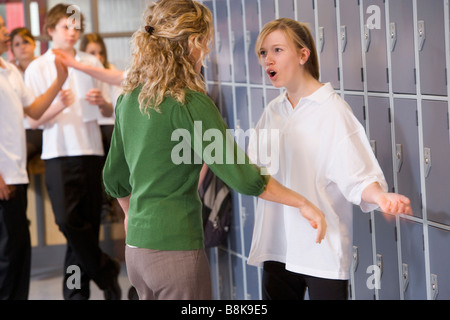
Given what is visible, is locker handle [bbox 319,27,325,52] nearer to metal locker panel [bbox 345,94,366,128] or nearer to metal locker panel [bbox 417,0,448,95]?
metal locker panel [bbox 345,94,366,128]

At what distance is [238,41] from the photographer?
303cm

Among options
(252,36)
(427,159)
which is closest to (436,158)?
(427,159)

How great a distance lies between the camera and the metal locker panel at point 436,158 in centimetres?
199

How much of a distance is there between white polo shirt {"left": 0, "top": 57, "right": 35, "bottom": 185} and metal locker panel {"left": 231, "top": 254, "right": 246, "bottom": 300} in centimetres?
99

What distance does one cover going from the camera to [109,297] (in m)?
3.77

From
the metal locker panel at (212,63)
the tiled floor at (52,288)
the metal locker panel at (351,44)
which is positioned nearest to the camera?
the metal locker panel at (351,44)

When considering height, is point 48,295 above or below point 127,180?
below

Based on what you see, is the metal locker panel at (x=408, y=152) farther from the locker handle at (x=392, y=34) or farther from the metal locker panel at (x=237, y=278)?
the metal locker panel at (x=237, y=278)

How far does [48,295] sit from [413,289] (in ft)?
8.42

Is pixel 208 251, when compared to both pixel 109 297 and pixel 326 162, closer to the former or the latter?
pixel 109 297

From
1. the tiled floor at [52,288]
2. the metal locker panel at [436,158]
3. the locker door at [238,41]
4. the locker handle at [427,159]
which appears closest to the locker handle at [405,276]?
the metal locker panel at [436,158]

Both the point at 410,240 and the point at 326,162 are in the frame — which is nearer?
the point at 326,162

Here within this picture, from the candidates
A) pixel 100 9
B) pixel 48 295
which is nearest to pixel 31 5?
pixel 100 9

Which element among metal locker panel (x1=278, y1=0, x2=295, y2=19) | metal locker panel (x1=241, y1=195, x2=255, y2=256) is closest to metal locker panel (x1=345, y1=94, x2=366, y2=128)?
metal locker panel (x1=278, y1=0, x2=295, y2=19)
